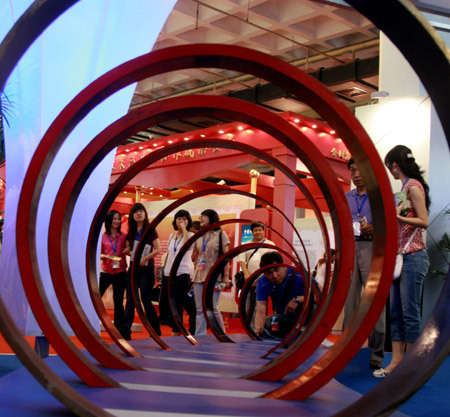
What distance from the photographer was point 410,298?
416 centimetres

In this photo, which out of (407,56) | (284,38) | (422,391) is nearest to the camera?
(407,56)

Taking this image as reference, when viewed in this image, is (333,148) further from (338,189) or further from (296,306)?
(338,189)

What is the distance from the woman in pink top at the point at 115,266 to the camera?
6.35 metres

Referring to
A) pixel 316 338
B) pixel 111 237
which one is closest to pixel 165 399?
pixel 316 338

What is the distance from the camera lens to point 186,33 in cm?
1205

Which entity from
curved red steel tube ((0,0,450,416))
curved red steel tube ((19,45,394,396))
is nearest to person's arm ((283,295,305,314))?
curved red steel tube ((19,45,394,396))

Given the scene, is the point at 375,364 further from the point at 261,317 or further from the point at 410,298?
the point at 261,317

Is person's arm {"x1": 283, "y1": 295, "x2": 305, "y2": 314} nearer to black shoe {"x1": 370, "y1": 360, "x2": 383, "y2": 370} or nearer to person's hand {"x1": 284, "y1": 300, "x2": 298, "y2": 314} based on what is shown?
person's hand {"x1": 284, "y1": 300, "x2": 298, "y2": 314}

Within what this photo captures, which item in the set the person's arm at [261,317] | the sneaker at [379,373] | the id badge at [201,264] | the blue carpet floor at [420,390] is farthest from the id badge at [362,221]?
the id badge at [201,264]

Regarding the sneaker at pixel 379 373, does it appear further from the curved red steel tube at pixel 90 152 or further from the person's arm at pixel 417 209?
the curved red steel tube at pixel 90 152

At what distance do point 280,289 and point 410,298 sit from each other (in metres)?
2.25

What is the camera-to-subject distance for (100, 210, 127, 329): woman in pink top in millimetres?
6348

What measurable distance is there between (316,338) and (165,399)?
797mm

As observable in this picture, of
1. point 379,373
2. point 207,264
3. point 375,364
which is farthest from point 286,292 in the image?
point 379,373
